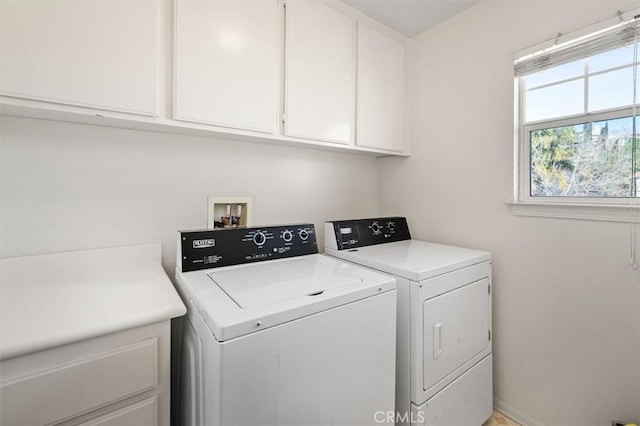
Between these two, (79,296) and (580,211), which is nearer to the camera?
(79,296)

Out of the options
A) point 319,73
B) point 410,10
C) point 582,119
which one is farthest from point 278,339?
point 410,10

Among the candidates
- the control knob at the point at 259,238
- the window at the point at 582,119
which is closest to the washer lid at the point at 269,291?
the control knob at the point at 259,238

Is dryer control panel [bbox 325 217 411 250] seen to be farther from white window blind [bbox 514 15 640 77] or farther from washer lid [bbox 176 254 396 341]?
white window blind [bbox 514 15 640 77]

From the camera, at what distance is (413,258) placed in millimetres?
1534

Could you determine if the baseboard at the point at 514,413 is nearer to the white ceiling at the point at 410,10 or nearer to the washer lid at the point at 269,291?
the washer lid at the point at 269,291

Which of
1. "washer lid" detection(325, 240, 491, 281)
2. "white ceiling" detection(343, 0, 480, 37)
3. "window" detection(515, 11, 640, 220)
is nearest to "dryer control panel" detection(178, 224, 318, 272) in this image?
"washer lid" detection(325, 240, 491, 281)

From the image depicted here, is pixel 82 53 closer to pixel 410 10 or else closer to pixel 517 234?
pixel 410 10

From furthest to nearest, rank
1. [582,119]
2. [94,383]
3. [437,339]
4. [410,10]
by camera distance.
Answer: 1. [410,10]
2. [582,119]
3. [437,339]
4. [94,383]

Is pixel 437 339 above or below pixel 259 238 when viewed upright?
below

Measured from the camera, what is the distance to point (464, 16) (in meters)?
1.86

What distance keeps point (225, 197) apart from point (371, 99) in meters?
1.15

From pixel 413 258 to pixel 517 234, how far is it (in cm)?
65

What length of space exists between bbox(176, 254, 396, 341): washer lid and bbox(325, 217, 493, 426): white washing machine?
0.67 feet

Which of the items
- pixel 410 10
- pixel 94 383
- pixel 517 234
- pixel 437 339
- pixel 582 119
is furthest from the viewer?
pixel 410 10
